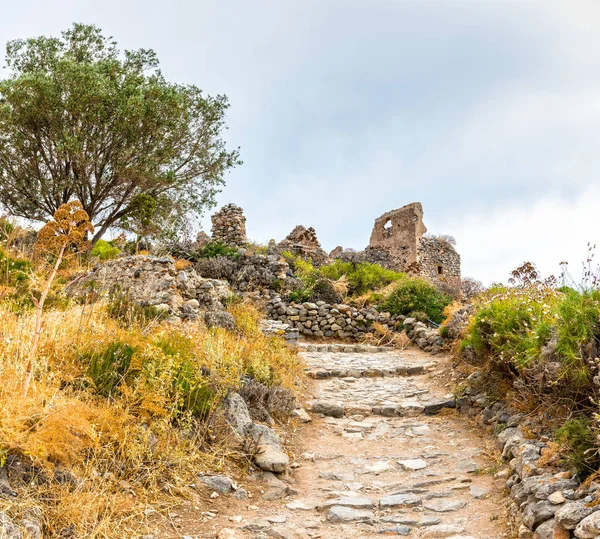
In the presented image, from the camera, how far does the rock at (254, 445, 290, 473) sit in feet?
17.0

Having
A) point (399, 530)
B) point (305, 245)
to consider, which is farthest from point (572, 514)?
point (305, 245)

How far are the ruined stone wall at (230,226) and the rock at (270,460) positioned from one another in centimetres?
1636

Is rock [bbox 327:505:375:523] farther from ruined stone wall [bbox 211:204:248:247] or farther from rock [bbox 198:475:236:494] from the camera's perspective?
ruined stone wall [bbox 211:204:248:247]

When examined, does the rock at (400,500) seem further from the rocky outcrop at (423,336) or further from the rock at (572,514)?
the rocky outcrop at (423,336)

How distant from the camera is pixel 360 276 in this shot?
17578 mm

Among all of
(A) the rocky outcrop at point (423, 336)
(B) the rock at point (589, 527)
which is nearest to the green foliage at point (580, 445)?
(B) the rock at point (589, 527)

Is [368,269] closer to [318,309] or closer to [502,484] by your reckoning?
[318,309]

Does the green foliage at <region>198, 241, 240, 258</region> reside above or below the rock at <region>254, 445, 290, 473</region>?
above

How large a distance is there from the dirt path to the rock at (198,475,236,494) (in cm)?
19

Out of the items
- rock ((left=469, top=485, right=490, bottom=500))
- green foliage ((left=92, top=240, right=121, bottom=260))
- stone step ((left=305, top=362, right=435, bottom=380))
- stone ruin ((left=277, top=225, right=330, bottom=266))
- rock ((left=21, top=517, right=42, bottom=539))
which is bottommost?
rock ((left=469, top=485, right=490, bottom=500))

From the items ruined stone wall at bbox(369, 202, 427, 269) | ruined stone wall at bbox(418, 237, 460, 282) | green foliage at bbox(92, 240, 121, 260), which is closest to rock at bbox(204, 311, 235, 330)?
green foliage at bbox(92, 240, 121, 260)

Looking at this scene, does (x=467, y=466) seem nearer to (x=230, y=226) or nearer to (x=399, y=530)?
(x=399, y=530)

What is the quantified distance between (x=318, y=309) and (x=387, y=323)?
1.98m

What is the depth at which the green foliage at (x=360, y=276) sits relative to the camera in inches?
679
